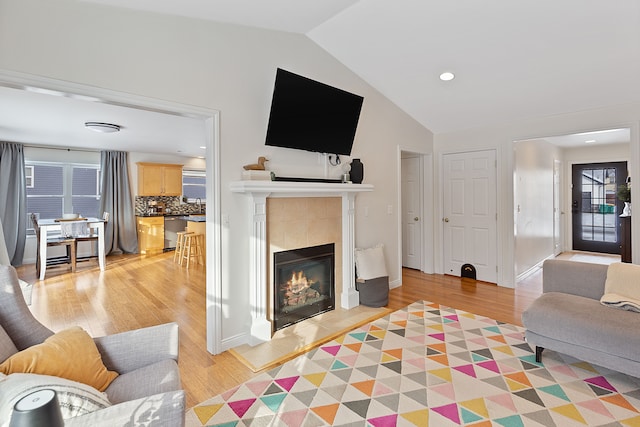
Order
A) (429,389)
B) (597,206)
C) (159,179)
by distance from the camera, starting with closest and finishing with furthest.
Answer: (429,389) < (597,206) < (159,179)

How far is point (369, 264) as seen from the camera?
153 inches

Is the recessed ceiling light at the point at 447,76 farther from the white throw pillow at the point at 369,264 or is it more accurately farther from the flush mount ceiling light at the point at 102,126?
the flush mount ceiling light at the point at 102,126

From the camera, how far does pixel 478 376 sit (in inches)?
91.4

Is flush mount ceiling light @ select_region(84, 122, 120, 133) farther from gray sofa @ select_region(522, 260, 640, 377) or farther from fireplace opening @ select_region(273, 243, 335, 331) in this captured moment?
gray sofa @ select_region(522, 260, 640, 377)

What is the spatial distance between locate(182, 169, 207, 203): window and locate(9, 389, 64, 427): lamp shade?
8140 mm

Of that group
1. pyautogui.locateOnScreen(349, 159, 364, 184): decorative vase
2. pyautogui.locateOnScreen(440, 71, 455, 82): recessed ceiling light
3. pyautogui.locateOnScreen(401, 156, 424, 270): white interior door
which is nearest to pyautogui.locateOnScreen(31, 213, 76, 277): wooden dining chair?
pyautogui.locateOnScreen(349, 159, 364, 184): decorative vase

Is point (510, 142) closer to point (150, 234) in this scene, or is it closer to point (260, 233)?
point (260, 233)

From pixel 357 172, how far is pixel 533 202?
3.56 m

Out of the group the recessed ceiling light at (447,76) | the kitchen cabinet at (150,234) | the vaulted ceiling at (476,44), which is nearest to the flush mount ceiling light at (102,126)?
the vaulted ceiling at (476,44)

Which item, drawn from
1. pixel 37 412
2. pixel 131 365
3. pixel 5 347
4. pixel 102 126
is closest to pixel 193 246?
pixel 102 126

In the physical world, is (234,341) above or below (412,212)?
below

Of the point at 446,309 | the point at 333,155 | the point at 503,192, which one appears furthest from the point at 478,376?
the point at 503,192

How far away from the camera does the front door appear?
258 inches

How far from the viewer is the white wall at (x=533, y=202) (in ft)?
15.8
